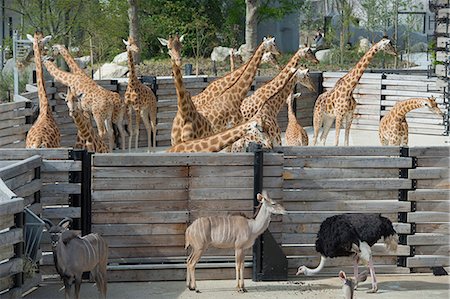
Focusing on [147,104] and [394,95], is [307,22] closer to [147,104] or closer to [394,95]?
[394,95]

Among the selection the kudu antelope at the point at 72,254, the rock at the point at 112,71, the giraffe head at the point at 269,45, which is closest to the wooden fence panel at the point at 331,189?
the kudu antelope at the point at 72,254

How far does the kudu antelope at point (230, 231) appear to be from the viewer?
388 inches

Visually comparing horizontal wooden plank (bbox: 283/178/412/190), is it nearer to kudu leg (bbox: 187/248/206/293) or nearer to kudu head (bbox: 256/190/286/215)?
kudu head (bbox: 256/190/286/215)

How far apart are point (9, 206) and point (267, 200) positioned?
251cm

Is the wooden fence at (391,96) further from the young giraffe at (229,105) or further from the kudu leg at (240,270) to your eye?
the kudu leg at (240,270)

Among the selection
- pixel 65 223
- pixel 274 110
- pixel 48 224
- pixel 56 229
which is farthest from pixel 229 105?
pixel 56 229

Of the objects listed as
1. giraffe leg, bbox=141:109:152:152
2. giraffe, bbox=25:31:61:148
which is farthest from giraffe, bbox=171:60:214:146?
giraffe leg, bbox=141:109:152:152

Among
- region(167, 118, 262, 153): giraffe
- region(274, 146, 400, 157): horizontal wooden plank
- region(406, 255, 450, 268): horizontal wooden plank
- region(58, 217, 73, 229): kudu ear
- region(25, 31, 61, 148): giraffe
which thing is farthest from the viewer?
region(25, 31, 61, 148): giraffe

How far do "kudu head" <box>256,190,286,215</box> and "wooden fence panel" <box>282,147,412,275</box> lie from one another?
2.15 feet

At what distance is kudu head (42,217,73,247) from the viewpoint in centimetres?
908

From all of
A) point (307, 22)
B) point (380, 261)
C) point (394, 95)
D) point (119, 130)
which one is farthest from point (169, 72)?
point (380, 261)

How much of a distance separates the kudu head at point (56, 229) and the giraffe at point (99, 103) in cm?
832

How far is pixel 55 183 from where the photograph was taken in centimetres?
1032

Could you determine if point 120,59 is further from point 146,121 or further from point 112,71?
point 146,121
